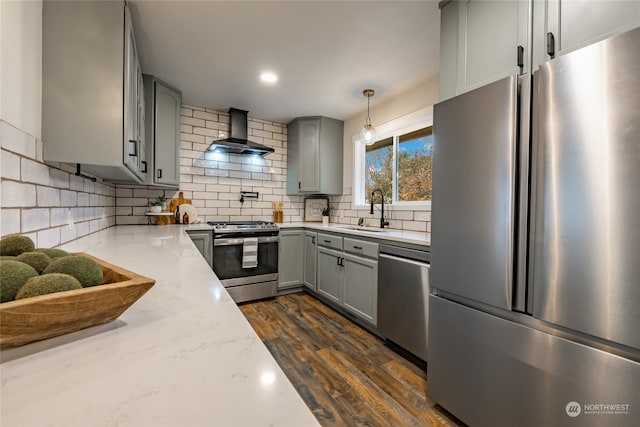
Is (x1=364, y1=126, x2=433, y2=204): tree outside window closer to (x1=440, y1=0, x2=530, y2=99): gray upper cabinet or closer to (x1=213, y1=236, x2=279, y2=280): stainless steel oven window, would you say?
(x1=440, y1=0, x2=530, y2=99): gray upper cabinet

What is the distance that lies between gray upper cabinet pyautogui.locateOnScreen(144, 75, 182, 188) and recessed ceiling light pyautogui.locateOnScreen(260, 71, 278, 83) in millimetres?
991

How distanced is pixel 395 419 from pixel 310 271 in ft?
6.38

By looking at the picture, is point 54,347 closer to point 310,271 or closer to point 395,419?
point 395,419

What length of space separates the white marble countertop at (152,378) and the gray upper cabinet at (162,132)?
2450mm

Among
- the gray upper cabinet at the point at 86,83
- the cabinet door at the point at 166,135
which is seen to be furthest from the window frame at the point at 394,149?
the gray upper cabinet at the point at 86,83

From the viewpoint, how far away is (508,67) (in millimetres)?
1277

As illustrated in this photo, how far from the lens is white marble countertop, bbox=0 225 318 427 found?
12.5 inches

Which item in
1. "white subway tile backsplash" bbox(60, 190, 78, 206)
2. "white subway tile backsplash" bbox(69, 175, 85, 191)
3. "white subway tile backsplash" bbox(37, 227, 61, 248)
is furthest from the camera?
"white subway tile backsplash" bbox(69, 175, 85, 191)

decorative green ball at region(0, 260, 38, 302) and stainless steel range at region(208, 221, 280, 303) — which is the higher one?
decorative green ball at region(0, 260, 38, 302)

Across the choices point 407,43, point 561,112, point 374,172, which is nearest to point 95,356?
point 561,112

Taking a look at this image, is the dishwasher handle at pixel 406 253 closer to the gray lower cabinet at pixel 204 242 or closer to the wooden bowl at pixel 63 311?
the wooden bowl at pixel 63 311

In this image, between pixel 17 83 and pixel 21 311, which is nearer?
pixel 21 311

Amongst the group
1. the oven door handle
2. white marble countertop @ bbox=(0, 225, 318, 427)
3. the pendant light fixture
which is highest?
the pendant light fixture

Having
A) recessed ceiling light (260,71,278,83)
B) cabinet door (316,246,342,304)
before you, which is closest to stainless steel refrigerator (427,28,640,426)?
cabinet door (316,246,342,304)
